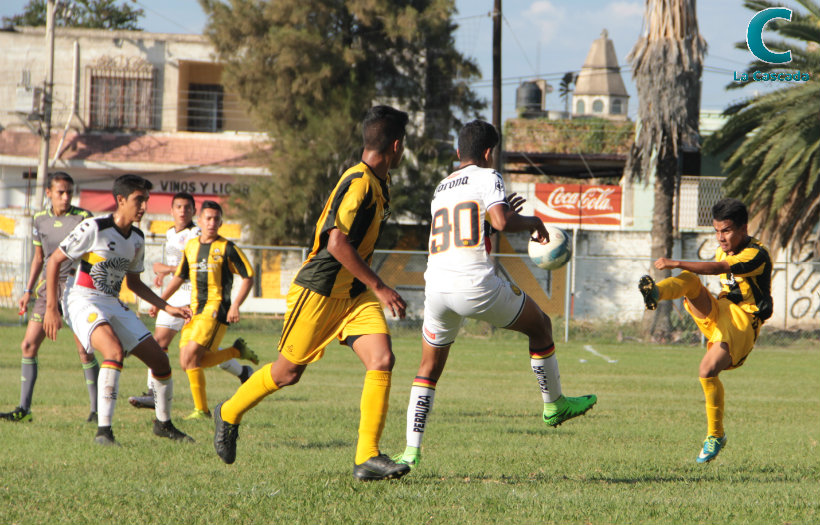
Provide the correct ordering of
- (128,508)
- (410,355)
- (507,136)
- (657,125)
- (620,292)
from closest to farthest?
1. (128,508)
2. (410,355)
3. (657,125)
4. (620,292)
5. (507,136)

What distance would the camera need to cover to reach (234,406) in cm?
598

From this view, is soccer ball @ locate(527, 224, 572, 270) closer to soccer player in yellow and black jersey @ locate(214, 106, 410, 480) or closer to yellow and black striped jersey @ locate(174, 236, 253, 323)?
soccer player in yellow and black jersey @ locate(214, 106, 410, 480)

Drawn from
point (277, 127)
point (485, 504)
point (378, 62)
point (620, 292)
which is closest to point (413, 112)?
point (378, 62)

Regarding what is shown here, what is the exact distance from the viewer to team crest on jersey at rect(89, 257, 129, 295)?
25.9ft

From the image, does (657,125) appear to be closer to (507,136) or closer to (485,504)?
(507,136)

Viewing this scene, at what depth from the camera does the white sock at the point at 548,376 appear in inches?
248

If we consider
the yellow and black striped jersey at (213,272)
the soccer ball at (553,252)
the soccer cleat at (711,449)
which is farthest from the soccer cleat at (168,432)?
the soccer cleat at (711,449)

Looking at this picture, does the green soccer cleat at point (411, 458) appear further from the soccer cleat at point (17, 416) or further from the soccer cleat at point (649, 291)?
the soccer cleat at point (17, 416)

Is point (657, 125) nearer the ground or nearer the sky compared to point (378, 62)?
nearer the ground

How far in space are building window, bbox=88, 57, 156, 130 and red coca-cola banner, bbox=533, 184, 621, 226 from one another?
15.2 m

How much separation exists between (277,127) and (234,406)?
79.2 feet

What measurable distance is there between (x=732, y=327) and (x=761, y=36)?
18239 mm

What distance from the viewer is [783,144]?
76.6 ft

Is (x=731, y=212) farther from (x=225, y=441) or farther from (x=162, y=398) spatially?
(x=162, y=398)
